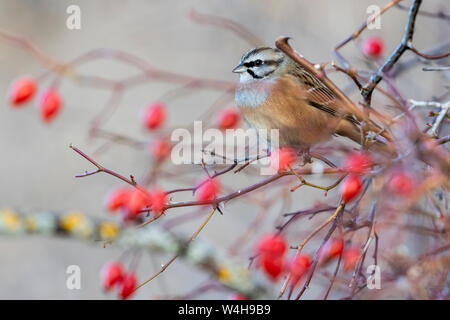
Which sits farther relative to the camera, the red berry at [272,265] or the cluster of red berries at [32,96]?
the cluster of red berries at [32,96]

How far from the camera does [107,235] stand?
8.29 ft

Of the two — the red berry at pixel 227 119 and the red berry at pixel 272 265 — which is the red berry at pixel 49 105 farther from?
the red berry at pixel 272 265

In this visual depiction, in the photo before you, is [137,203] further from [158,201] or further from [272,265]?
[272,265]

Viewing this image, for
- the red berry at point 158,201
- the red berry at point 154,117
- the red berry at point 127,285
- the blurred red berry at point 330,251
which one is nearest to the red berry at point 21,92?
the red berry at point 154,117

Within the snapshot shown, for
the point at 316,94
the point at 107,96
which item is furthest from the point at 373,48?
the point at 107,96

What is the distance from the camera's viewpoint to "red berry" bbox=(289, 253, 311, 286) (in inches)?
61.9

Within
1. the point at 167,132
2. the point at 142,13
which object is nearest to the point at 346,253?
the point at 167,132

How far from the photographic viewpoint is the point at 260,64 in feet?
8.74

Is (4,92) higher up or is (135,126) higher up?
(4,92)

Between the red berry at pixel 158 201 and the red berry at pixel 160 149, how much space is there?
0.57 meters

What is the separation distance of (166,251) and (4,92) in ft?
10.8

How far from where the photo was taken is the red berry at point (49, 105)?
2.38 metres
